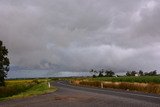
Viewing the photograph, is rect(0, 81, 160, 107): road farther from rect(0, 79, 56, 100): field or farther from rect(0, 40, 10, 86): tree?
rect(0, 40, 10, 86): tree

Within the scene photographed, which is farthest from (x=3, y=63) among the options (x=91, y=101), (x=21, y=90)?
(x=91, y=101)

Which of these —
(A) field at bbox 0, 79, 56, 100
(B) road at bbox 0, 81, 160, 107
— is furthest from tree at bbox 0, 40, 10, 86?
(B) road at bbox 0, 81, 160, 107

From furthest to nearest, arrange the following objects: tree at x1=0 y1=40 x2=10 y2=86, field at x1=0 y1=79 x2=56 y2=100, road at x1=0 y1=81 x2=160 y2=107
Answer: tree at x1=0 y1=40 x2=10 y2=86
field at x1=0 y1=79 x2=56 y2=100
road at x1=0 y1=81 x2=160 y2=107

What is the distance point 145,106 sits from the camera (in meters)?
19.5

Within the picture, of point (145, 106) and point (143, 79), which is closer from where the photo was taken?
point (145, 106)

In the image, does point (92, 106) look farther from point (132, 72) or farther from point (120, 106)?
point (132, 72)

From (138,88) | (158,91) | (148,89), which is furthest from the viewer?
(138,88)

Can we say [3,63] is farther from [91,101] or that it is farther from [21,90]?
[91,101]

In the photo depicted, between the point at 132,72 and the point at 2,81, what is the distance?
319 feet

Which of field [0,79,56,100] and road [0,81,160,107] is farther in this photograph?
field [0,79,56,100]

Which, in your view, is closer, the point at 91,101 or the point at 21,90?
the point at 91,101

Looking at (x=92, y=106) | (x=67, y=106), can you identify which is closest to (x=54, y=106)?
(x=67, y=106)

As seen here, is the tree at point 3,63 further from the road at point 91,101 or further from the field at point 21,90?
the road at point 91,101

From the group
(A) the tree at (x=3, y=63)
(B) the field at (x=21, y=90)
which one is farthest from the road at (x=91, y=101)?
(A) the tree at (x=3, y=63)
